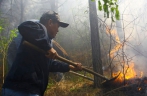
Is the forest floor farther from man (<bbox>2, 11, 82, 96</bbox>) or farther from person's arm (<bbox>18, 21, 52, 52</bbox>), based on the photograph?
person's arm (<bbox>18, 21, 52, 52</bbox>)

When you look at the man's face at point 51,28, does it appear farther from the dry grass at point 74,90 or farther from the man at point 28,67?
the dry grass at point 74,90

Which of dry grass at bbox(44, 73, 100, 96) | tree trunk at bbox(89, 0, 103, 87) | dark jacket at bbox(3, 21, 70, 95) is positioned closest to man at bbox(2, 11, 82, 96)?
dark jacket at bbox(3, 21, 70, 95)

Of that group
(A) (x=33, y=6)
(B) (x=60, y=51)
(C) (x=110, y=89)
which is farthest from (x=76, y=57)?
(A) (x=33, y=6)

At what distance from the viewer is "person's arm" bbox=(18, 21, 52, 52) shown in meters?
2.72

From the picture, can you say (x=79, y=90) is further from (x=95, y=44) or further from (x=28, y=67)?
(x=28, y=67)

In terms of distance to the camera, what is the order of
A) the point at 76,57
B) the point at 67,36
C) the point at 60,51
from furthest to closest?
the point at 67,36 < the point at 76,57 < the point at 60,51

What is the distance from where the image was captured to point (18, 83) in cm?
269

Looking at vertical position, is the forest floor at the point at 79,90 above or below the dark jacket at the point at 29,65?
below

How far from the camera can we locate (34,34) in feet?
8.91

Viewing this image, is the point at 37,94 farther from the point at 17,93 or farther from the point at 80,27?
the point at 80,27

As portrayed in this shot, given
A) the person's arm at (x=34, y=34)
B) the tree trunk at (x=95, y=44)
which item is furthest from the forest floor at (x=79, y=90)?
the person's arm at (x=34, y=34)

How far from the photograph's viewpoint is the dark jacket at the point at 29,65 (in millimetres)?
2666

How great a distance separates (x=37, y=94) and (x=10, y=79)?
0.50 m

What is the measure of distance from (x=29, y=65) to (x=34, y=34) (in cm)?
50
